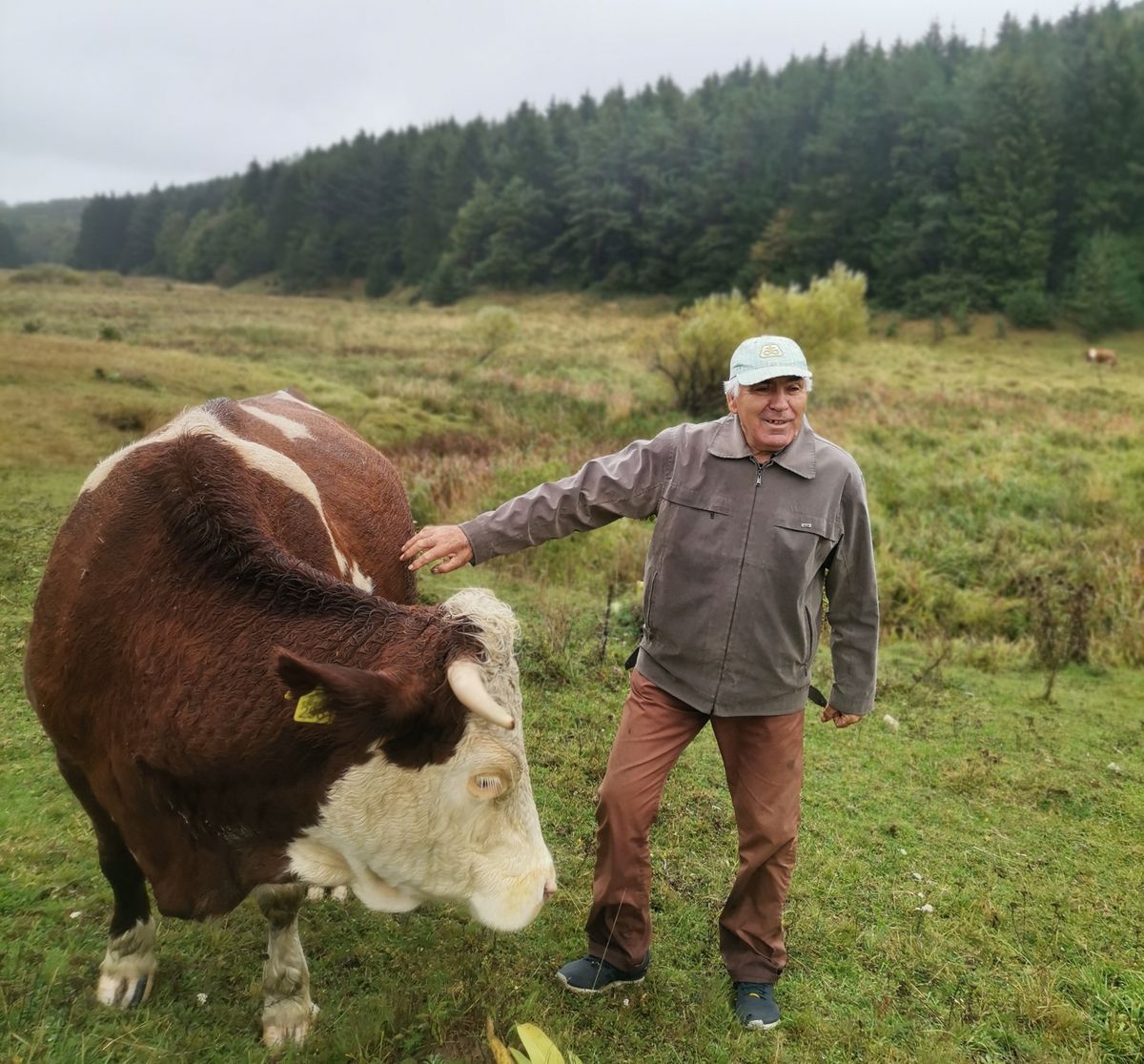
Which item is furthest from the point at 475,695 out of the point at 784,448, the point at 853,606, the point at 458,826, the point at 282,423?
the point at 282,423

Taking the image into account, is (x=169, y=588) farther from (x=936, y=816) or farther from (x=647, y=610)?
(x=936, y=816)

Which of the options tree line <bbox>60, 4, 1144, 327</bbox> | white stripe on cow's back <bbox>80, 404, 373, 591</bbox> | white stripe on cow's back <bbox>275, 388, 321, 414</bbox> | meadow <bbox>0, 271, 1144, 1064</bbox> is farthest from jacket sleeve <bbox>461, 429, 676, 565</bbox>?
tree line <bbox>60, 4, 1144, 327</bbox>

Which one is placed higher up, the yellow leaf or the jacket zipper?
the jacket zipper

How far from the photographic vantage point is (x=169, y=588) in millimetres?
2467

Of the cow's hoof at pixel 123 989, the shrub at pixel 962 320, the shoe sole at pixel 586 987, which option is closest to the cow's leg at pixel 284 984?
the cow's hoof at pixel 123 989

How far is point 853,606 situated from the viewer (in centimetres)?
305

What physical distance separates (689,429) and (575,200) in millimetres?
69249

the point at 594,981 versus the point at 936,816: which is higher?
the point at 594,981

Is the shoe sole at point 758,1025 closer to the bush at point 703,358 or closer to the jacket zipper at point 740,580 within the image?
the jacket zipper at point 740,580

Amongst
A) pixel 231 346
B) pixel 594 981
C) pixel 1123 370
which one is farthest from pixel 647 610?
pixel 1123 370

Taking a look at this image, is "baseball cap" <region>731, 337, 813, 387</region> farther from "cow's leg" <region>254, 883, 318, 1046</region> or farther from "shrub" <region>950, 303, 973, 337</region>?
"shrub" <region>950, 303, 973, 337</region>

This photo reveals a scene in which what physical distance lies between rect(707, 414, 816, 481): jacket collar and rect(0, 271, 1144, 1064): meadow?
2115mm

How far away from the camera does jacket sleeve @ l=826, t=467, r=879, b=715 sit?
116 inches

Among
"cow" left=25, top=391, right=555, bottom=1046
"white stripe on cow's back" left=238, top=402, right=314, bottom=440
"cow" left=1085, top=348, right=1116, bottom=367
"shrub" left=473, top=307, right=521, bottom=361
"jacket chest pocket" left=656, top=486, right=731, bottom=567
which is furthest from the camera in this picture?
"cow" left=1085, top=348, right=1116, bottom=367
